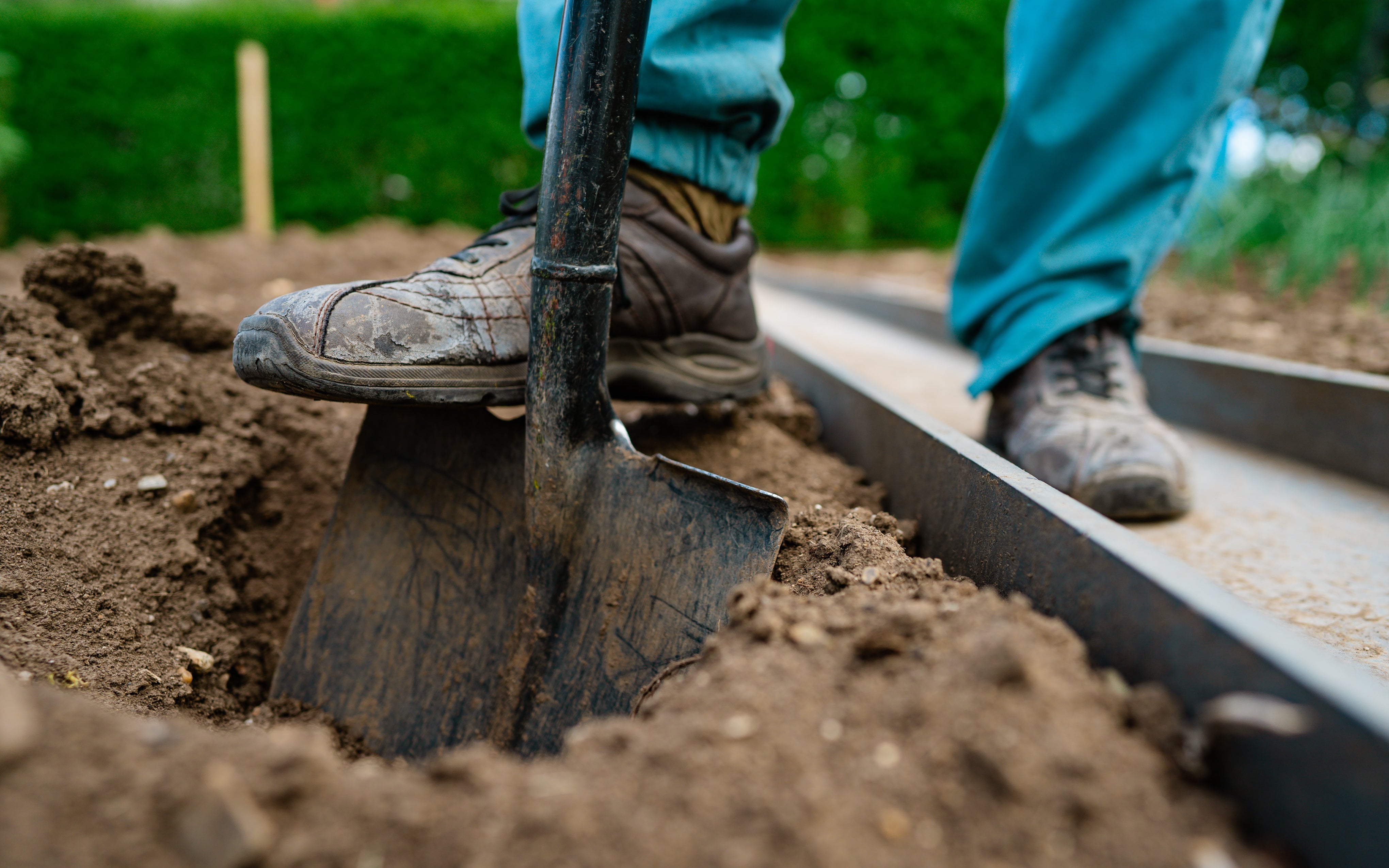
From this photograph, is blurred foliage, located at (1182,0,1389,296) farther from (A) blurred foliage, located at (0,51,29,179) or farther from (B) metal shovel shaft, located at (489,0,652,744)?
(A) blurred foliage, located at (0,51,29,179)

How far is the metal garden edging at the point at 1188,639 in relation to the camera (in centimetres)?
49

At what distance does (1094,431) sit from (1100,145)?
61cm

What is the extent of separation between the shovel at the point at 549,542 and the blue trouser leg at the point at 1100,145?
94 centimetres

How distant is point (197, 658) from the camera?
111cm

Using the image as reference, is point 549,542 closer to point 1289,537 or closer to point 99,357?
point 99,357

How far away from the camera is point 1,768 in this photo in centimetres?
52

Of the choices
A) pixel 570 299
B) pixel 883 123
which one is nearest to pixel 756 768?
pixel 570 299

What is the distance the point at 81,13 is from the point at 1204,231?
10056mm

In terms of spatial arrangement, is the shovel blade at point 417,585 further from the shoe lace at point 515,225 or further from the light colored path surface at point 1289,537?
the light colored path surface at point 1289,537

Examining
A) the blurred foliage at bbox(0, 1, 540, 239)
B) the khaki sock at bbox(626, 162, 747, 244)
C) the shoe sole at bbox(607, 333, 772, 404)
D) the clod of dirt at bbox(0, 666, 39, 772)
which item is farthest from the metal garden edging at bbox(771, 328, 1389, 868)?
the blurred foliage at bbox(0, 1, 540, 239)

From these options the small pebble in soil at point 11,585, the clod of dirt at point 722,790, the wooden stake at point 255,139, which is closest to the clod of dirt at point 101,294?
the small pebble in soil at point 11,585

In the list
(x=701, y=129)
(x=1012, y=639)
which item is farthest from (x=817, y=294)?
(x=1012, y=639)

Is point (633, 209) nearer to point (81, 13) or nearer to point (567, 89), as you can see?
point (567, 89)

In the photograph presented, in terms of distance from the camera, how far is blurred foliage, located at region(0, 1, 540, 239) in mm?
8031
